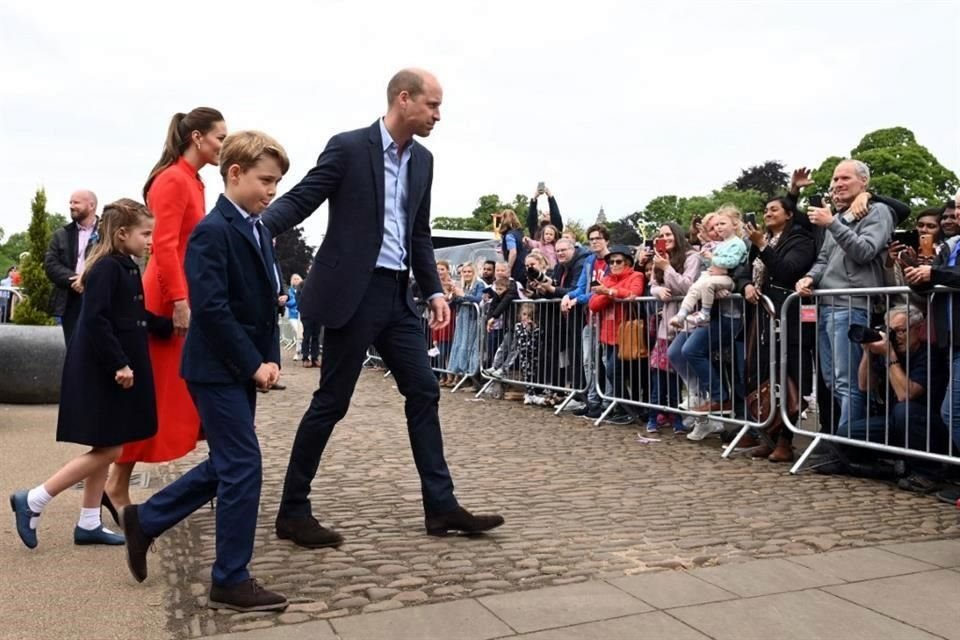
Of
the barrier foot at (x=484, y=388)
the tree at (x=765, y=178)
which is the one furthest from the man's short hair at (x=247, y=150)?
the tree at (x=765, y=178)

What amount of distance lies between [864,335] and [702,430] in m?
2.28

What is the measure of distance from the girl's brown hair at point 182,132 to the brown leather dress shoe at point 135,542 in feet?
6.11

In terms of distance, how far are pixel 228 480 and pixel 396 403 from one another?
26.2ft

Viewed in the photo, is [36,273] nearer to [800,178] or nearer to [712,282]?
[712,282]

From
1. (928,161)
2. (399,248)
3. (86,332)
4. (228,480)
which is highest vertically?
(928,161)

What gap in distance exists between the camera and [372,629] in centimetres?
334

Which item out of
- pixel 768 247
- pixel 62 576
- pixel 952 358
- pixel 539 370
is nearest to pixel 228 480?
pixel 62 576

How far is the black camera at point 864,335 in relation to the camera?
6320 millimetres

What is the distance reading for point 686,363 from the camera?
8.25 m

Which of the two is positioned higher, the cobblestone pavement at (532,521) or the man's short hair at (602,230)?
the man's short hair at (602,230)

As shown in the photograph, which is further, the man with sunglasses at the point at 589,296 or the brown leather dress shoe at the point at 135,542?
the man with sunglasses at the point at 589,296

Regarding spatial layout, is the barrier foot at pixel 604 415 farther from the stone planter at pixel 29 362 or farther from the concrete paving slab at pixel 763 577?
the stone planter at pixel 29 362

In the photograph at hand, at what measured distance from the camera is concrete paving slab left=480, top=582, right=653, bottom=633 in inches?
135

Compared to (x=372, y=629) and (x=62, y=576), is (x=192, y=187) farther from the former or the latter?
(x=372, y=629)
